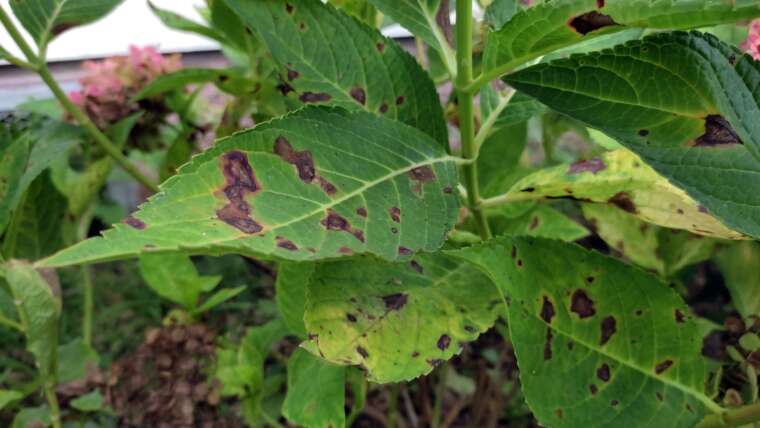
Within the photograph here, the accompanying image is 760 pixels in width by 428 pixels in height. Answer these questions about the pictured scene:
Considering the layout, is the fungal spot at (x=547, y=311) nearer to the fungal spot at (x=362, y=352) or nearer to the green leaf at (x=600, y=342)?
the green leaf at (x=600, y=342)

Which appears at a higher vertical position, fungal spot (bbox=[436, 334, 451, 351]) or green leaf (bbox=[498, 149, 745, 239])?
green leaf (bbox=[498, 149, 745, 239])

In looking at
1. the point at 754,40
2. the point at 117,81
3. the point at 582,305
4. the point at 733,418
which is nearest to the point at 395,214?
the point at 582,305

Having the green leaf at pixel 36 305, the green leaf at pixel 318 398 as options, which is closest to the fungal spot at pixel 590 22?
the green leaf at pixel 318 398

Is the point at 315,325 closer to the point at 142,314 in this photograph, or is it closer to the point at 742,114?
the point at 742,114

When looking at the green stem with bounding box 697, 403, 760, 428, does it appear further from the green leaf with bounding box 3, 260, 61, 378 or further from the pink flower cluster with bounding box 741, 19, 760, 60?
the green leaf with bounding box 3, 260, 61, 378

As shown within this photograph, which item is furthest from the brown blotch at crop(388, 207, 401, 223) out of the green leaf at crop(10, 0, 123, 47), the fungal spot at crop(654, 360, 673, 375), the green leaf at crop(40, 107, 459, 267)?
the green leaf at crop(10, 0, 123, 47)
